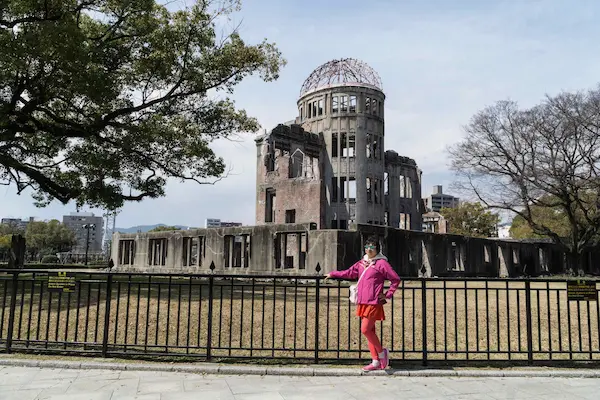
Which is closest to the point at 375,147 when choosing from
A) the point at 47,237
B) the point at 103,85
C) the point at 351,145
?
the point at 351,145

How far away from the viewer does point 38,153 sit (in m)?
19.6

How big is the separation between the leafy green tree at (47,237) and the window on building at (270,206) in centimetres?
4464

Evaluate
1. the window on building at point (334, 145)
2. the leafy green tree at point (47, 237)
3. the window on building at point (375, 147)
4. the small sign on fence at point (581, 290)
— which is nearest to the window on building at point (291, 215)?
the window on building at point (334, 145)

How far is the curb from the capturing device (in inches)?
242

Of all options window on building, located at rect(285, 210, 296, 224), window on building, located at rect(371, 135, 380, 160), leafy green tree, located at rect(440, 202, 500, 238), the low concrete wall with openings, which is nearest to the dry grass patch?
the low concrete wall with openings

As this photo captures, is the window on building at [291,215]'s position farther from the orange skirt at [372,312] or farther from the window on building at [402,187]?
the orange skirt at [372,312]

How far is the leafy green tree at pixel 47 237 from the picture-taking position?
6938cm

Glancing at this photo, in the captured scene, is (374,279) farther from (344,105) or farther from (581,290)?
(344,105)

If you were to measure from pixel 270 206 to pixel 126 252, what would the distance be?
38.7 feet

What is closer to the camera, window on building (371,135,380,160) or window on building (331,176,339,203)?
window on building (331,176,339,203)

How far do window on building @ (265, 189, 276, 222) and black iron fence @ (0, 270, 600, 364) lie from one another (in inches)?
1015

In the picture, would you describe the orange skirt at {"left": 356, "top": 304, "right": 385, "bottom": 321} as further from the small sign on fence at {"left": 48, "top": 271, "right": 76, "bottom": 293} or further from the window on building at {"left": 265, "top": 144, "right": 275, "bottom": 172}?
the window on building at {"left": 265, "top": 144, "right": 275, "bottom": 172}

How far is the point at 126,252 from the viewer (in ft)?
106

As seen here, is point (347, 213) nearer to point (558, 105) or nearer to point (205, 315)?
point (558, 105)
